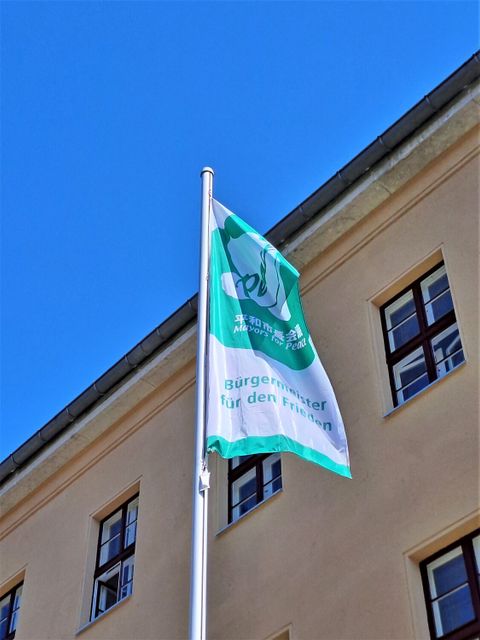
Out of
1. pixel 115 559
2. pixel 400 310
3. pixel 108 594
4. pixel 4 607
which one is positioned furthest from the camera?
pixel 4 607

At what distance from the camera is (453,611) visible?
9.98 meters

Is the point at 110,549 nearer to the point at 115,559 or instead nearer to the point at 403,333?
the point at 115,559

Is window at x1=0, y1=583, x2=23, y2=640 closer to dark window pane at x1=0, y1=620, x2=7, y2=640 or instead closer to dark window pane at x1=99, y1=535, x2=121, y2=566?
dark window pane at x1=0, y1=620, x2=7, y2=640

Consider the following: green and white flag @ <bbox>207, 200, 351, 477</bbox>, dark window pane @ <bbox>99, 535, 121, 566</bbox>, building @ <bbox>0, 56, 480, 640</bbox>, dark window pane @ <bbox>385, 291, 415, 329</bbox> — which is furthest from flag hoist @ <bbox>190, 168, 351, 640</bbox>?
dark window pane @ <bbox>99, 535, 121, 566</bbox>

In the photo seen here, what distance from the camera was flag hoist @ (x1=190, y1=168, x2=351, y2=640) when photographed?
10.0 meters

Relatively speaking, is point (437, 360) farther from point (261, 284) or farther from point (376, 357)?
point (261, 284)

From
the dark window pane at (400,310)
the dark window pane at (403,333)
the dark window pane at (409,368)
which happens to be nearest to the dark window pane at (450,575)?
the dark window pane at (409,368)

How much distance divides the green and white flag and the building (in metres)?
0.95

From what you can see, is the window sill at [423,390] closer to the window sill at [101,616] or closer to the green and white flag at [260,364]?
the green and white flag at [260,364]

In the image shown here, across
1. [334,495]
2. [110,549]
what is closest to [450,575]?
[334,495]

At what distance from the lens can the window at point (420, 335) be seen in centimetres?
1192

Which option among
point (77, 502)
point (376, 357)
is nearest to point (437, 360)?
point (376, 357)

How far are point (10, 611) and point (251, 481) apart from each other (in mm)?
4702

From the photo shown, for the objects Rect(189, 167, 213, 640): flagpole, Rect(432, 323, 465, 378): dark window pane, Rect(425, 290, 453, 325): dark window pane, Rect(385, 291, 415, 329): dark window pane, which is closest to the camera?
Rect(189, 167, 213, 640): flagpole
